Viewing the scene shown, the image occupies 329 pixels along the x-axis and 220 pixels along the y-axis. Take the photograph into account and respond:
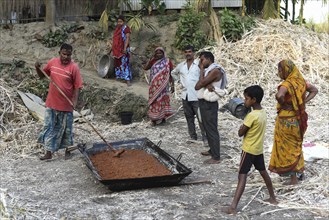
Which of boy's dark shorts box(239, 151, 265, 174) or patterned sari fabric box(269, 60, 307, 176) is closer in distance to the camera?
boy's dark shorts box(239, 151, 265, 174)

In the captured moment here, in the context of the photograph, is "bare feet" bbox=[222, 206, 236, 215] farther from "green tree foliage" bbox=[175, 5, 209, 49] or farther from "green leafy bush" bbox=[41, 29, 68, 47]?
"green leafy bush" bbox=[41, 29, 68, 47]

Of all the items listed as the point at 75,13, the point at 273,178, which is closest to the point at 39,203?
the point at 273,178

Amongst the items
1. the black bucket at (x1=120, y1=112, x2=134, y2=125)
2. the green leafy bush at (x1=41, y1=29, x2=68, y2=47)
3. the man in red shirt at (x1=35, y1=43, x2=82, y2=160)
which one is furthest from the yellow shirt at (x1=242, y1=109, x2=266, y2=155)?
the green leafy bush at (x1=41, y1=29, x2=68, y2=47)

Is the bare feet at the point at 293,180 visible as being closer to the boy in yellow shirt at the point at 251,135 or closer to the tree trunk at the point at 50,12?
the boy in yellow shirt at the point at 251,135

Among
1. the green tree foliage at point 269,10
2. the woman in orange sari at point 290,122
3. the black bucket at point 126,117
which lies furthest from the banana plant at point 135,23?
the woman in orange sari at point 290,122

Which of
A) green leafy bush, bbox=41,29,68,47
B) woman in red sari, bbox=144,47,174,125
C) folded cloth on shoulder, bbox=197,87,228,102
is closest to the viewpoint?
folded cloth on shoulder, bbox=197,87,228,102

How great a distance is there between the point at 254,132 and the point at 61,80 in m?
2.85

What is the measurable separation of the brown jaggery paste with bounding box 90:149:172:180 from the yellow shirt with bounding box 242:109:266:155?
1.25 meters

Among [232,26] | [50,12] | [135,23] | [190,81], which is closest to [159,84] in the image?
[190,81]

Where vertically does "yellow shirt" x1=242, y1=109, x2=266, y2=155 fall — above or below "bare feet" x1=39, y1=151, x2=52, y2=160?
above

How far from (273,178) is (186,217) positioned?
4.93ft

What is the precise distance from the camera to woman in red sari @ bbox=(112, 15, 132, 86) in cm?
1045

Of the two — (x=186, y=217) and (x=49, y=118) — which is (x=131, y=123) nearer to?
(x=49, y=118)

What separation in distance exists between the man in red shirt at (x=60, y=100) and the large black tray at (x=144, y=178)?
427mm
